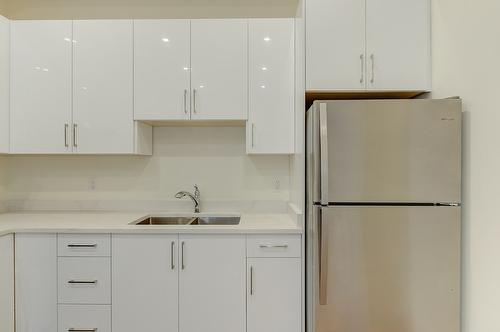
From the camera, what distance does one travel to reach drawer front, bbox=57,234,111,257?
6.90 ft

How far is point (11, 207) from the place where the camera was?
279cm

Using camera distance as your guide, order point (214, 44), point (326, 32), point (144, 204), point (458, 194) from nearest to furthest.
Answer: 1. point (458, 194)
2. point (326, 32)
3. point (214, 44)
4. point (144, 204)

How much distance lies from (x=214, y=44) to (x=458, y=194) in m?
1.83

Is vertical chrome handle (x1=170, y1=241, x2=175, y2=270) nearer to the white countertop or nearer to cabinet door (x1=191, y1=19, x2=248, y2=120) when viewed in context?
the white countertop

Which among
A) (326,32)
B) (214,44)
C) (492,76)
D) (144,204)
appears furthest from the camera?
(144,204)

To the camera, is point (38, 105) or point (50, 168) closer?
point (38, 105)

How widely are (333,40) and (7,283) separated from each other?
255 centimetres

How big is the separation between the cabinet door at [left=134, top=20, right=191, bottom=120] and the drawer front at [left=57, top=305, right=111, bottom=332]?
4.52ft

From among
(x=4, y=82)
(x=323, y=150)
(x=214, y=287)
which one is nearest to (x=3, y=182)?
(x=4, y=82)

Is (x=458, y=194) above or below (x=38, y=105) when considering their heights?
below

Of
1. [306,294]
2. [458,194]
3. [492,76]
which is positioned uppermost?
[492,76]

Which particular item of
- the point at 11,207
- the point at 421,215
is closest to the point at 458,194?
the point at 421,215

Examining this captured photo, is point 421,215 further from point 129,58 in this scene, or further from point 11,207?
point 11,207

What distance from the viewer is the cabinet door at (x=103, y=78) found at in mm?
2404
